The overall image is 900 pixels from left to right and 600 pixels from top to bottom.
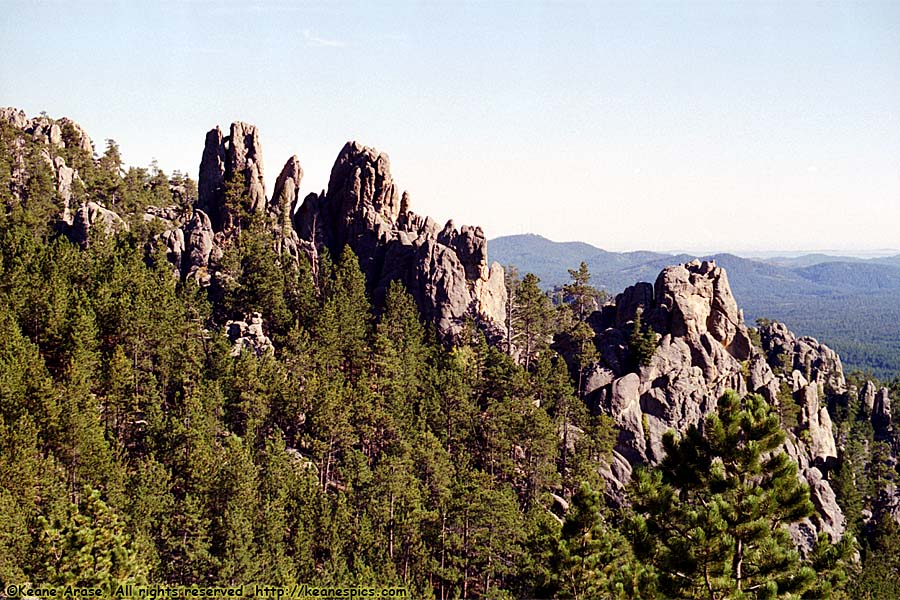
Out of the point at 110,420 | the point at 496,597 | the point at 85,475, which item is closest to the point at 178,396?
the point at 110,420

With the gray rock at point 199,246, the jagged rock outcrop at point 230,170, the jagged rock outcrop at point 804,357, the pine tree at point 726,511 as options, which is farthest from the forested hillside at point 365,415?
the jagged rock outcrop at point 804,357

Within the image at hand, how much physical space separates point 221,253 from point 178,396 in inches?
1239

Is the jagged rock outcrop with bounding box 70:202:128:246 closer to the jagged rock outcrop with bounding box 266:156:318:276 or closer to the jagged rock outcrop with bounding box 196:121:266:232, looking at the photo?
the jagged rock outcrop with bounding box 196:121:266:232

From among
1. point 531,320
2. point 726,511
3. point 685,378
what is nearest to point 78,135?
point 531,320

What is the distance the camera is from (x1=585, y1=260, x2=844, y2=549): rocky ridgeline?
6450 cm

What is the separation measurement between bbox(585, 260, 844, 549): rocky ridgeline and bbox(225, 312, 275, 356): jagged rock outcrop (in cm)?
3177

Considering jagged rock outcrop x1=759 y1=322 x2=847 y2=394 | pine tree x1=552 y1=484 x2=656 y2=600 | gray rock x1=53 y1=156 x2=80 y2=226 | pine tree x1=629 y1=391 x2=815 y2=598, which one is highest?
gray rock x1=53 y1=156 x2=80 y2=226

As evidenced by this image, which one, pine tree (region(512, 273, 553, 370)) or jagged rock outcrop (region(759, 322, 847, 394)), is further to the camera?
jagged rock outcrop (region(759, 322, 847, 394))

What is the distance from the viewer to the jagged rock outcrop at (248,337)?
55.3 metres

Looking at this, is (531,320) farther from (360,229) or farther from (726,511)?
(726,511)

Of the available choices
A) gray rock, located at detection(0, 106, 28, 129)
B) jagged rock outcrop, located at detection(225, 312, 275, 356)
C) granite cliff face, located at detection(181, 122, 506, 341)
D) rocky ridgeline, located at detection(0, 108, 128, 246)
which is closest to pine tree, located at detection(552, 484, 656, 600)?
jagged rock outcrop, located at detection(225, 312, 275, 356)

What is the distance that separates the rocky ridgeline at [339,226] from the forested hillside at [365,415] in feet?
1.03

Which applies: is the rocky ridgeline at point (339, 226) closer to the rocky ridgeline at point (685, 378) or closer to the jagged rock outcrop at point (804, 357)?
the rocky ridgeline at point (685, 378)

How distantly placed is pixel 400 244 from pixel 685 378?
35.3m
